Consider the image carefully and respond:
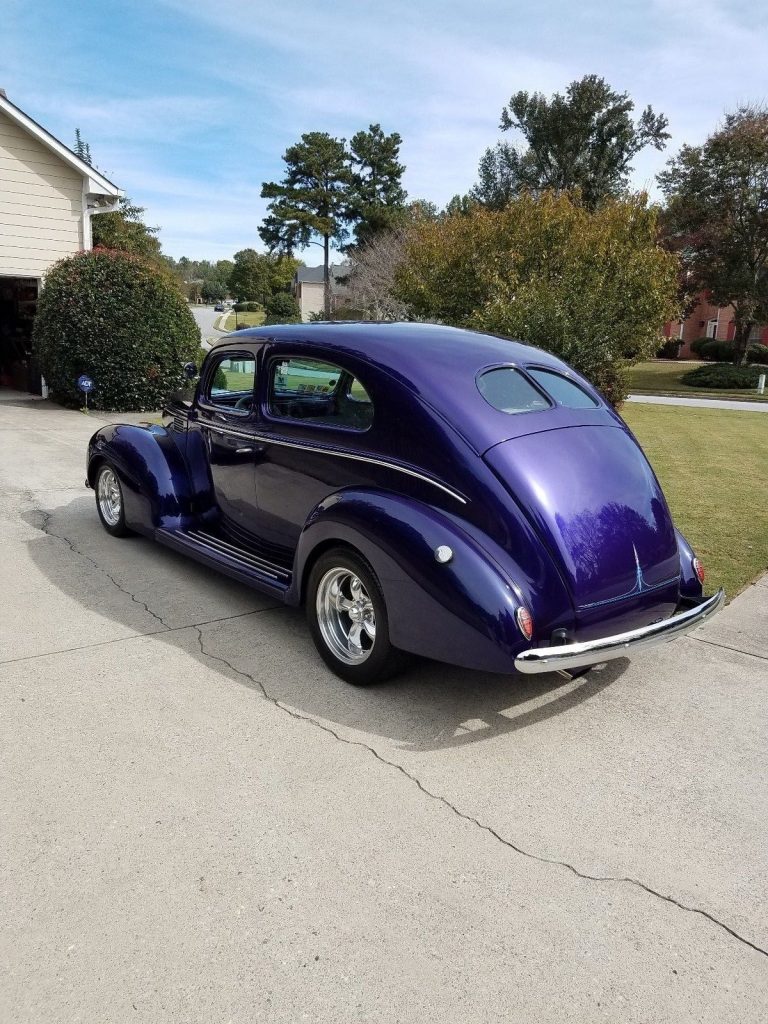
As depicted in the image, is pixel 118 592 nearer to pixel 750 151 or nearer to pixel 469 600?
pixel 469 600

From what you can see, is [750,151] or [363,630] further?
[750,151]

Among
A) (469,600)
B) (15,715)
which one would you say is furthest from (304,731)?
Result: (15,715)

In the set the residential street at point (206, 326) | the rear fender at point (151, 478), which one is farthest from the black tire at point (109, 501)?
the residential street at point (206, 326)

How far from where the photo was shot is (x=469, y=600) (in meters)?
3.23

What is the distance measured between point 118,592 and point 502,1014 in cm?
381

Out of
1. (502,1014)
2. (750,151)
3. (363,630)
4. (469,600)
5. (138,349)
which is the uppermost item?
(750,151)

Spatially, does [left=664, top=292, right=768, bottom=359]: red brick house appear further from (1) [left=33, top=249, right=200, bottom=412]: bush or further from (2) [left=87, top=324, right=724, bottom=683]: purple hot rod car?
(2) [left=87, top=324, right=724, bottom=683]: purple hot rod car

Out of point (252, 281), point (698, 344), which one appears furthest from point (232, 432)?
point (252, 281)

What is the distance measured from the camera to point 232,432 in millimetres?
A: 4938

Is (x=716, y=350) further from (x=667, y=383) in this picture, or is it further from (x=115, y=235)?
(x=115, y=235)

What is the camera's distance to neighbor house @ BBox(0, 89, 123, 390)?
13633 millimetres

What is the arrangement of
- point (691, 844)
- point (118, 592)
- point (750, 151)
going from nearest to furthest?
point (691, 844) < point (118, 592) < point (750, 151)

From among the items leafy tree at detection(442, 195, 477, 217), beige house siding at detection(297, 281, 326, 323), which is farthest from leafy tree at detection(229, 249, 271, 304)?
leafy tree at detection(442, 195, 477, 217)

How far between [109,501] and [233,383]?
1.89 m
